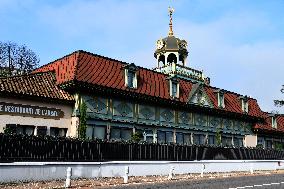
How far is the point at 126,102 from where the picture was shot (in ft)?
92.1

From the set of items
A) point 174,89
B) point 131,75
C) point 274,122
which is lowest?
point 274,122

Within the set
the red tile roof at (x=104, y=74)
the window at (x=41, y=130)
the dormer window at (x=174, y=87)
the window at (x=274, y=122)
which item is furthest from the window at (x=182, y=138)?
the window at (x=274, y=122)

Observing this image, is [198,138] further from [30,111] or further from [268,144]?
[30,111]

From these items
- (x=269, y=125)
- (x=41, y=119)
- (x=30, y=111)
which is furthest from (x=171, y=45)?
(x=30, y=111)

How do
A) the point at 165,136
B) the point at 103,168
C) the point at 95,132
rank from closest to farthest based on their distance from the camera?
the point at 103,168 → the point at 95,132 → the point at 165,136

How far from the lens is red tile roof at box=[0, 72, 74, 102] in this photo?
2208 centimetres

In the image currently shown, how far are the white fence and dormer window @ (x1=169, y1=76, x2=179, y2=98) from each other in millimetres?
7306

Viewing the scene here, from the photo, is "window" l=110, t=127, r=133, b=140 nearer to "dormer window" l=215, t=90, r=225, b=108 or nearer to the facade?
the facade

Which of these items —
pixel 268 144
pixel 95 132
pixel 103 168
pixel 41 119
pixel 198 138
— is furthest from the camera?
pixel 268 144

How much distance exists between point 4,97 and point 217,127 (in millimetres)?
22125

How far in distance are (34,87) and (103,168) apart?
7.63 meters

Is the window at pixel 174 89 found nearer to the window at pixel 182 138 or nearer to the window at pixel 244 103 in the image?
the window at pixel 182 138

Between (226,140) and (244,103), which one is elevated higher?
(244,103)

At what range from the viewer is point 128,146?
23.2m
